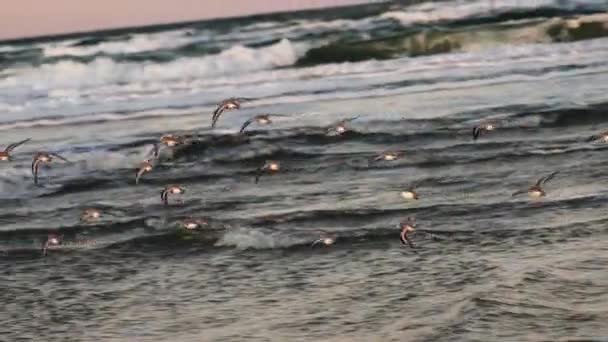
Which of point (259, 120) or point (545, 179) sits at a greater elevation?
point (259, 120)

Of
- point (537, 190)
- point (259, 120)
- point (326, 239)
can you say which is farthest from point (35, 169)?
point (537, 190)

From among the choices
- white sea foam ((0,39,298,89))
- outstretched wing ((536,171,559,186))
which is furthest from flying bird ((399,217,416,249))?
white sea foam ((0,39,298,89))

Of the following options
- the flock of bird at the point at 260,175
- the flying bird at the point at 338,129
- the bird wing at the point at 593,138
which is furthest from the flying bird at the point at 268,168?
the bird wing at the point at 593,138

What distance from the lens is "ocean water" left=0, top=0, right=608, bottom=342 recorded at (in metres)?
7.55

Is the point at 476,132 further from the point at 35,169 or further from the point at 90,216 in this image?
the point at 35,169

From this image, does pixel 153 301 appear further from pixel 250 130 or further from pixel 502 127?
pixel 250 130

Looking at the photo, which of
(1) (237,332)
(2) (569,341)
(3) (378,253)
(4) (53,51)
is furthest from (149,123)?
(4) (53,51)

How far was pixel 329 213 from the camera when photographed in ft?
34.9

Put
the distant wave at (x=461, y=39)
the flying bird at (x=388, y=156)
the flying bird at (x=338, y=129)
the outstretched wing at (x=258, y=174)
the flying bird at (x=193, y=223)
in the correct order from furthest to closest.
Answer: the distant wave at (x=461, y=39)
the flying bird at (x=338, y=129)
the flying bird at (x=388, y=156)
the outstretched wing at (x=258, y=174)
the flying bird at (x=193, y=223)

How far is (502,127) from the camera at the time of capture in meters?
14.1

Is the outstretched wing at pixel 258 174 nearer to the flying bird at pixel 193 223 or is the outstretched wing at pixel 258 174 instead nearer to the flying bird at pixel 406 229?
the flying bird at pixel 193 223

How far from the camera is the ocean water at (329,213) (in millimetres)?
7547

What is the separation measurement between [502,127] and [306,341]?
303 inches

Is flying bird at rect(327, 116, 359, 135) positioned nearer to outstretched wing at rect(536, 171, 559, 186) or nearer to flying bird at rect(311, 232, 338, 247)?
outstretched wing at rect(536, 171, 559, 186)
